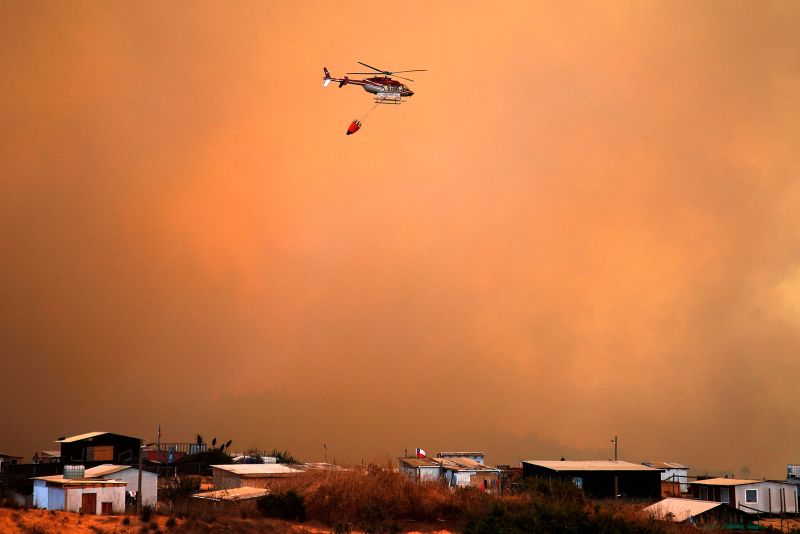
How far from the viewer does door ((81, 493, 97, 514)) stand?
39.2 metres

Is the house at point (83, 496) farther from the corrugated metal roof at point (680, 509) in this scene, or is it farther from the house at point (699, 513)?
the corrugated metal roof at point (680, 509)

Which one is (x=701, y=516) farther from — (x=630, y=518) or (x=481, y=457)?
(x=481, y=457)

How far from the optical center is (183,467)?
220 ft

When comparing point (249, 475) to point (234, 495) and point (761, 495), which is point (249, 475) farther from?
point (761, 495)

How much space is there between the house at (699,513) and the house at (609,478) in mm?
6909

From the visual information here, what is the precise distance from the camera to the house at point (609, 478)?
2076 inches

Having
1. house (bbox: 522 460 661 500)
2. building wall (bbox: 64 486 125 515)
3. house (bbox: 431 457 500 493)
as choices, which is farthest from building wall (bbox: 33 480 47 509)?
house (bbox: 522 460 661 500)

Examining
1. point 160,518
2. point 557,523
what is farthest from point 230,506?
point 557,523

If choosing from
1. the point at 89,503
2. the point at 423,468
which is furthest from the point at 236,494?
the point at 423,468

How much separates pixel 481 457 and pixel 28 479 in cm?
3517

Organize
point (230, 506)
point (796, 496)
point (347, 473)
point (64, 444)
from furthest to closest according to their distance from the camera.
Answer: point (64, 444) → point (796, 496) → point (347, 473) → point (230, 506)

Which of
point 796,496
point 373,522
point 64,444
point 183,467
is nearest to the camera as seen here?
point 373,522

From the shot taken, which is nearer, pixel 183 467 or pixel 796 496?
pixel 796 496

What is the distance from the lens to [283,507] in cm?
3953
